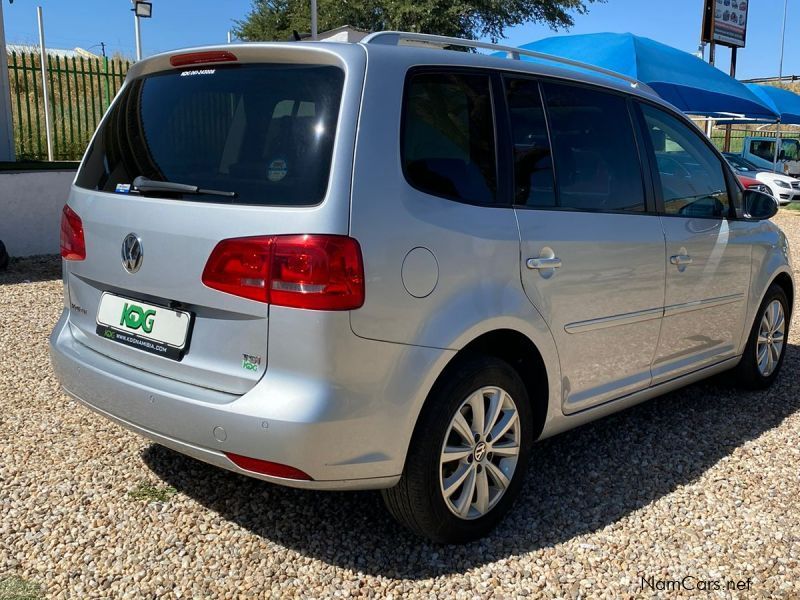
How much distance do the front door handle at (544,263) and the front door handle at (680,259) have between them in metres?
1.00

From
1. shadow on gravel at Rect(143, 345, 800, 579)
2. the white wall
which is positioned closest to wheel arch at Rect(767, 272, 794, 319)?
shadow on gravel at Rect(143, 345, 800, 579)

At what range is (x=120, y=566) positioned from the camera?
2.80m

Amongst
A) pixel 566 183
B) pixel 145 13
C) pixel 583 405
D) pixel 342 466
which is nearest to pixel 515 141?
pixel 566 183

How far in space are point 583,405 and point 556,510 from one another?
0.47m

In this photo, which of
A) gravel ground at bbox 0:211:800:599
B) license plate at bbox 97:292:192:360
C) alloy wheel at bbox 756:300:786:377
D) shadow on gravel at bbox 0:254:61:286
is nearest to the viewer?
license plate at bbox 97:292:192:360

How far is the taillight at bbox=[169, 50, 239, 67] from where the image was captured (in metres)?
2.78

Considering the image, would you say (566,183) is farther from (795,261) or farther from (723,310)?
(795,261)

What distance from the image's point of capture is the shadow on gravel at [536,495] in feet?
9.78

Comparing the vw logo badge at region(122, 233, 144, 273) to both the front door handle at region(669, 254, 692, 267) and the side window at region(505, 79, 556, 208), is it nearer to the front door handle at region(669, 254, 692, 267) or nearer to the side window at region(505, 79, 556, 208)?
the side window at region(505, 79, 556, 208)

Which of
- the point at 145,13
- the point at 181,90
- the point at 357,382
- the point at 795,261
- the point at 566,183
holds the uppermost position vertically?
the point at 145,13

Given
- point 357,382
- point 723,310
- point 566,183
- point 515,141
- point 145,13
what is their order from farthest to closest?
point 145,13 → point 723,310 → point 566,183 → point 515,141 → point 357,382

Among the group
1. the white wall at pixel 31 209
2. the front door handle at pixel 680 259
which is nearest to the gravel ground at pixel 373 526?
Answer: the front door handle at pixel 680 259

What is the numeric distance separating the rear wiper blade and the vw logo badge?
0.59ft

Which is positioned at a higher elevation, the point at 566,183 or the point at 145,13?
the point at 145,13
